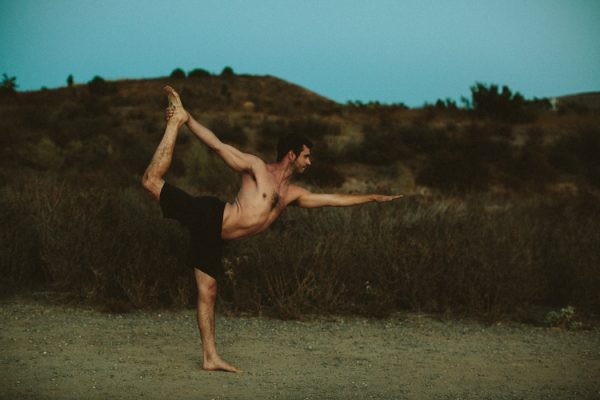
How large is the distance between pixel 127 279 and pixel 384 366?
3.59 meters

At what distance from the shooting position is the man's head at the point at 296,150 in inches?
211

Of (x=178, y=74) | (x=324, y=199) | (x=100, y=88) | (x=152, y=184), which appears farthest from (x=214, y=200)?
(x=178, y=74)

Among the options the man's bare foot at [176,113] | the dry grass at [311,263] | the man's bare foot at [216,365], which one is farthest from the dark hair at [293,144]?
the dry grass at [311,263]

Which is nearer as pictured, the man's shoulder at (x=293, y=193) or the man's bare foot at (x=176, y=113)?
the man's bare foot at (x=176, y=113)

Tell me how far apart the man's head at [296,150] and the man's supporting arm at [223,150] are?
249 mm

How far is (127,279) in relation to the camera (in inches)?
322

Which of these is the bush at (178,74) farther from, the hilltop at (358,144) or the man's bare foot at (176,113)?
the man's bare foot at (176,113)

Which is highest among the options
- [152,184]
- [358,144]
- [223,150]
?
[358,144]

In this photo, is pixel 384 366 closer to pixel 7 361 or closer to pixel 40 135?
pixel 7 361

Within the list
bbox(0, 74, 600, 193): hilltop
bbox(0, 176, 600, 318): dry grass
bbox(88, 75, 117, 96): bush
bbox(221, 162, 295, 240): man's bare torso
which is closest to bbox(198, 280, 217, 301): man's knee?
bbox(221, 162, 295, 240): man's bare torso

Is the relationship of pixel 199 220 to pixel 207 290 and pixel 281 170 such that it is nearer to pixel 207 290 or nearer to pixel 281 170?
pixel 207 290

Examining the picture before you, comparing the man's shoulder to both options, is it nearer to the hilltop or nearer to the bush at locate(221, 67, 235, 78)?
the hilltop

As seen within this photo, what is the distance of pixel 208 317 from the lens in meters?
5.45

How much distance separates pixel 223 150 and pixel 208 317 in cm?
134
